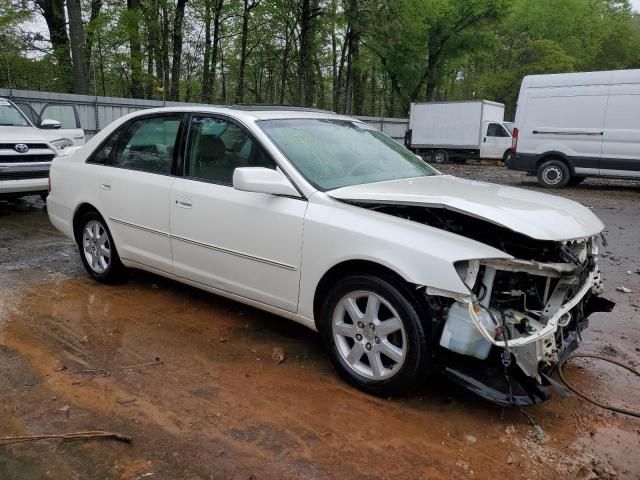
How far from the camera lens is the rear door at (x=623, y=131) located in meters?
11.8

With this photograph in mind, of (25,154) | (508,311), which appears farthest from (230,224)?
(25,154)

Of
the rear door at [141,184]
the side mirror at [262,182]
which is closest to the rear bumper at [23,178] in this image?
the rear door at [141,184]

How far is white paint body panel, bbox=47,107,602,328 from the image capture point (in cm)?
291

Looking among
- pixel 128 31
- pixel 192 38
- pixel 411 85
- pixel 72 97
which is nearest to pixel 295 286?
pixel 72 97

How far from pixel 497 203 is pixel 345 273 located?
3.24 feet

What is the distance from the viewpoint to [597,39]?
40.8 metres

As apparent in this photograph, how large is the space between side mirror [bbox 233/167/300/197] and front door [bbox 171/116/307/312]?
0.26 feet

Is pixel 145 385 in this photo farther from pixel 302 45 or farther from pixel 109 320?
pixel 302 45

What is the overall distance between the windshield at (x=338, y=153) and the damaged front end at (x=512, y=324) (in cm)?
119

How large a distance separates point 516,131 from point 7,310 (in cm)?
1236

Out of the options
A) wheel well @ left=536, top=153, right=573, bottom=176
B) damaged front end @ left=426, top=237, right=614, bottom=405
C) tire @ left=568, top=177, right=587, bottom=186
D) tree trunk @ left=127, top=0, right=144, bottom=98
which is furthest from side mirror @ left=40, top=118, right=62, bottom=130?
tree trunk @ left=127, top=0, right=144, bottom=98

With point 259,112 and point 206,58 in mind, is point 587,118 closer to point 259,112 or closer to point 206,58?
point 259,112

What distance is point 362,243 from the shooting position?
3.08m

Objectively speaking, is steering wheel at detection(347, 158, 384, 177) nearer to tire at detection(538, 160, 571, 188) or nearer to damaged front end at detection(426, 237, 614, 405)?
damaged front end at detection(426, 237, 614, 405)
